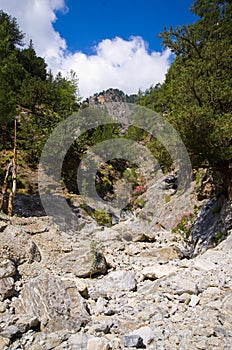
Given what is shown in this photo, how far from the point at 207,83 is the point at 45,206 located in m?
13.9

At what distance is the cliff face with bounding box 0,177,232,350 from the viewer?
379cm

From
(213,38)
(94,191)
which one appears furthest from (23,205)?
(213,38)

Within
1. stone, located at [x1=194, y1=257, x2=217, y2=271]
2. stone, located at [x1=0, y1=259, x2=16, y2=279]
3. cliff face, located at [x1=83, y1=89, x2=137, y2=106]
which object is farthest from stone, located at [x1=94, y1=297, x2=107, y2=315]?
cliff face, located at [x1=83, y1=89, x2=137, y2=106]

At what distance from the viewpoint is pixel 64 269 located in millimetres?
7156

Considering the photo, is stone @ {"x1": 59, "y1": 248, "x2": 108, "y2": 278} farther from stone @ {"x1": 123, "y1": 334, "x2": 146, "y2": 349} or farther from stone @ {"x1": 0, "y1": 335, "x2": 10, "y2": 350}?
stone @ {"x1": 123, "y1": 334, "x2": 146, "y2": 349}

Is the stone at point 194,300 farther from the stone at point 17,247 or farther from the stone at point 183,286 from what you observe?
the stone at point 17,247

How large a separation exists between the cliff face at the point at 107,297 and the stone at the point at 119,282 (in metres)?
0.03

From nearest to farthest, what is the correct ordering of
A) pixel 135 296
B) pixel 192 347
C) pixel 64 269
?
pixel 192 347, pixel 135 296, pixel 64 269

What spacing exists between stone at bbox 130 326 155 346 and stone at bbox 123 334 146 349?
89 mm

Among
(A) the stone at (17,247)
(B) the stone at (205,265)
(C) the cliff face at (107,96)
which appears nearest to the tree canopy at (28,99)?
(A) the stone at (17,247)

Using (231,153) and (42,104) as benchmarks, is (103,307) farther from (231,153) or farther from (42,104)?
(42,104)

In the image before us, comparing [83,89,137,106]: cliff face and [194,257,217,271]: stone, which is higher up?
[83,89,137,106]: cliff face

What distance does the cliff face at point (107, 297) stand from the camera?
379 cm

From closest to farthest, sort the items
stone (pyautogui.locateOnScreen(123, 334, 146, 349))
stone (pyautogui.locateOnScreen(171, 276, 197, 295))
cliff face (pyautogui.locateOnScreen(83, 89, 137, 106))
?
1. stone (pyautogui.locateOnScreen(123, 334, 146, 349))
2. stone (pyautogui.locateOnScreen(171, 276, 197, 295))
3. cliff face (pyautogui.locateOnScreen(83, 89, 137, 106))
